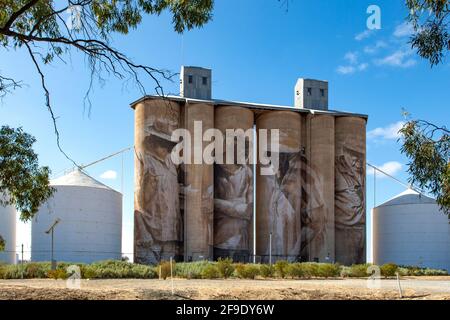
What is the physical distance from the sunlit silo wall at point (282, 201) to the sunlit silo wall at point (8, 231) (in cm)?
2796

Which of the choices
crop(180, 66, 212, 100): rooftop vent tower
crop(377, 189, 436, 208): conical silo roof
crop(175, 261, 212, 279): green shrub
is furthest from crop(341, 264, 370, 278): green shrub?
crop(377, 189, 436, 208): conical silo roof

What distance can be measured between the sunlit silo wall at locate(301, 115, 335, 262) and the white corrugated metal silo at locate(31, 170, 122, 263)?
2273cm

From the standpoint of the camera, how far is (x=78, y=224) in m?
59.4

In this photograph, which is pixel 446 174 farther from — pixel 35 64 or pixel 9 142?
pixel 9 142

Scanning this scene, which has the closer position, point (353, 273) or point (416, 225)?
point (353, 273)

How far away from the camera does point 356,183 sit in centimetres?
6950

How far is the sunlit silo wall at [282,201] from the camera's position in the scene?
2579 inches

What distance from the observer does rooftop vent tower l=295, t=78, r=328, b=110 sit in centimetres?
7369

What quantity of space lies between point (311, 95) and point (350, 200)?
1508cm

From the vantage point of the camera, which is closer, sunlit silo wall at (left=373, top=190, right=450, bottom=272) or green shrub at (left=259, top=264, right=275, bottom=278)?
green shrub at (left=259, top=264, right=275, bottom=278)

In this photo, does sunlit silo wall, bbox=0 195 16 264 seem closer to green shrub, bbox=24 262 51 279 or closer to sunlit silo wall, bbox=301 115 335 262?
green shrub, bbox=24 262 51 279

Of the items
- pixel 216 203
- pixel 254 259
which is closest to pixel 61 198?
pixel 216 203
